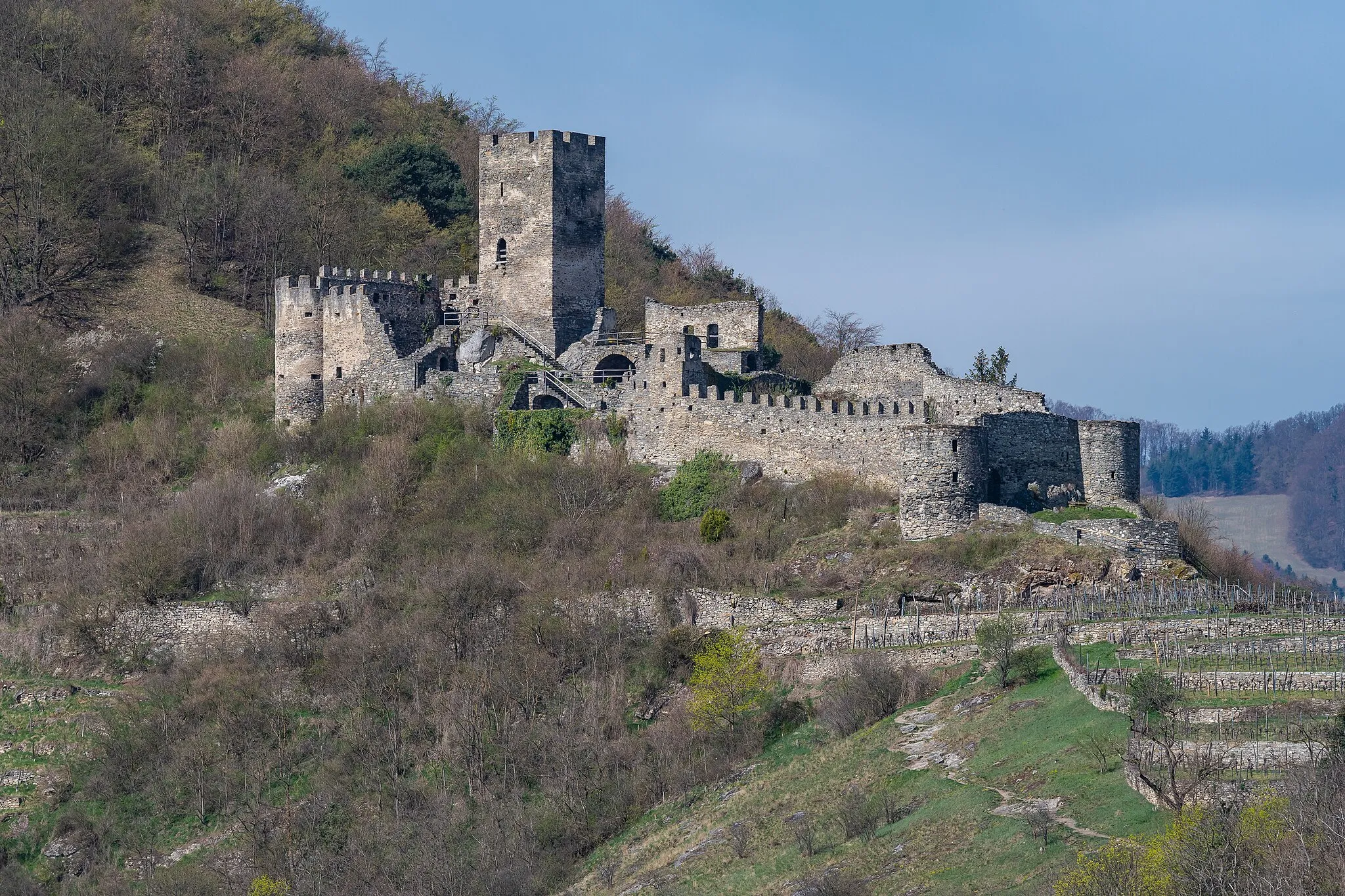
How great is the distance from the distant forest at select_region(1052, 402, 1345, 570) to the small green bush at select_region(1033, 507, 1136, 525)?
75.0m

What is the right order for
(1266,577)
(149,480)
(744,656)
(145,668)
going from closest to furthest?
(744,656), (145,668), (1266,577), (149,480)

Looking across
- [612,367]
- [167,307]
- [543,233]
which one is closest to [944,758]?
[612,367]

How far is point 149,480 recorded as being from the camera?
45312mm

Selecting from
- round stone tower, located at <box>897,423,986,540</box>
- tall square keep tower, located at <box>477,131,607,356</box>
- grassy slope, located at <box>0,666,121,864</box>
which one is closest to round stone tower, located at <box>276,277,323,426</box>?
tall square keep tower, located at <box>477,131,607,356</box>

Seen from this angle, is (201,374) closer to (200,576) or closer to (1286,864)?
(200,576)

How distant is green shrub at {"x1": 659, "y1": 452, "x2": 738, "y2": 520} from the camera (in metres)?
40.1

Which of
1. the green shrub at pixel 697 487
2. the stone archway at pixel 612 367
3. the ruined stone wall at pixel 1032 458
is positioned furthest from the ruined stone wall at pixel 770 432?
the stone archway at pixel 612 367

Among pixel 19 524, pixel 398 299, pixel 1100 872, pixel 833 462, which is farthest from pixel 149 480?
pixel 1100 872

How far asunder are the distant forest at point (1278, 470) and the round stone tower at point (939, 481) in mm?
75788

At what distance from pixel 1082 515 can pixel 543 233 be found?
53.5ft

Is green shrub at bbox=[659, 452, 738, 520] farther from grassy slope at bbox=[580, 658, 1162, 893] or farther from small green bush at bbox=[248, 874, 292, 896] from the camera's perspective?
small green bush at bbox=[248, 874, 292, 896]

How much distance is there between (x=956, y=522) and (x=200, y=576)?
1487 centimetres

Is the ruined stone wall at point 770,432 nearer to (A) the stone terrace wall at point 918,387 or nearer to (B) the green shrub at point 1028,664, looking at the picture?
(A) the stone terrace wall at point 918,387

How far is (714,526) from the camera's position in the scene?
126ft
